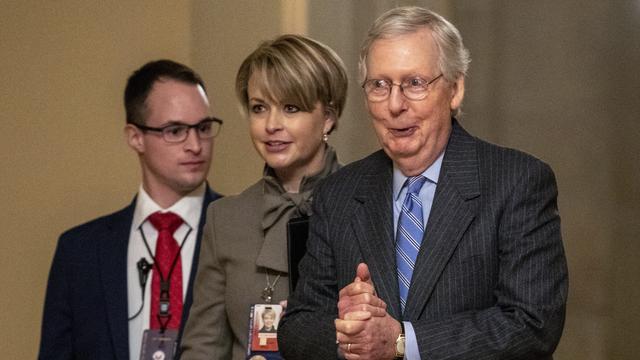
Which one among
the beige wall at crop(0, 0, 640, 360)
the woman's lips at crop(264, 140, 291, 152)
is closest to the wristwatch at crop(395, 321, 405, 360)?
the woman's lips at crop(264, 140, 291, 152)

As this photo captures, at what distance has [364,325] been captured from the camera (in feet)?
9.60

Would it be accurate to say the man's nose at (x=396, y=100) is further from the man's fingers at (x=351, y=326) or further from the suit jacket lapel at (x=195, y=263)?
the suit jacket lapel at (x=195, y=263)

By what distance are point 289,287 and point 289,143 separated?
0.48 metres

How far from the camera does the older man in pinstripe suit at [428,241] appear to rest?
298cm

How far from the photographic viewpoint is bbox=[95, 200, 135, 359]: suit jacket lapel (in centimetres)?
460

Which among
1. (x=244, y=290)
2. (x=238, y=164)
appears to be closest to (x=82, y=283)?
(x=244, y=290)

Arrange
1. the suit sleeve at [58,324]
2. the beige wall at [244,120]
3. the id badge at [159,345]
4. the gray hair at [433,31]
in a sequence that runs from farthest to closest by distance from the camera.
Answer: the beige wall at [244,120]
the suit sleeve at [58,324]
the id badge at [159,345]
the gray hair at [433,31]

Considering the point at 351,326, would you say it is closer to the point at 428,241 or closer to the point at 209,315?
the point at 428,241

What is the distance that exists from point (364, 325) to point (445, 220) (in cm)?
38

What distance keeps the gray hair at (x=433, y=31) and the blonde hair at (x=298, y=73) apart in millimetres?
689

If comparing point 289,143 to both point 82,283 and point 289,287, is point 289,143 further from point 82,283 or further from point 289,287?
point 82,283

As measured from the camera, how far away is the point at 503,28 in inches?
203

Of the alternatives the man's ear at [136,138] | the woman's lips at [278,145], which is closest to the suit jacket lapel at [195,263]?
the man's ear at [136,138]

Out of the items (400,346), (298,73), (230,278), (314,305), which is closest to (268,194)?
(230,278)
